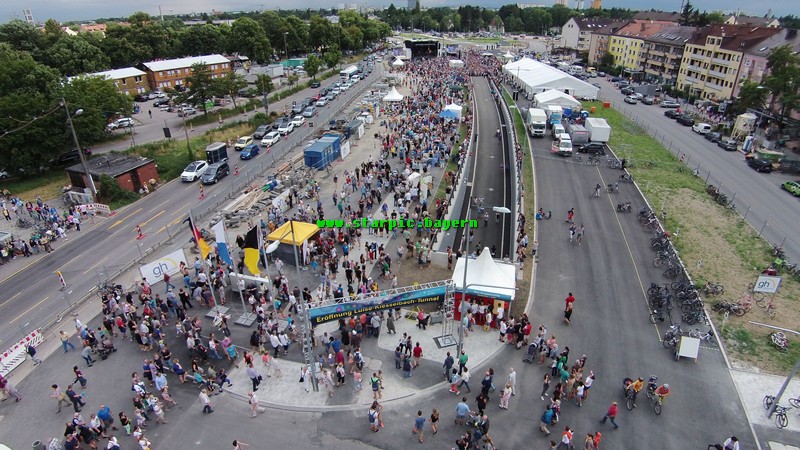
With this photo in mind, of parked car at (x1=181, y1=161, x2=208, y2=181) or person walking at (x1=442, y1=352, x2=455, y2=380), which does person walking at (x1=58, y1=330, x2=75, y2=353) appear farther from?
parked car at (x1=181, y1=161, x2=208, y2=181)

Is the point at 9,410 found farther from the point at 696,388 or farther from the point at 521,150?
the point at 521,150

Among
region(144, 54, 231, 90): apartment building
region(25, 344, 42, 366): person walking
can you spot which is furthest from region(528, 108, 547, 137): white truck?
region(144, 54, 231, 90): apartment building

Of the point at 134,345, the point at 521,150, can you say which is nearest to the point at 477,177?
the point at 521,150

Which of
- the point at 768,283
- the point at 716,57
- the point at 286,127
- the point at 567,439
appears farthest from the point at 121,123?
the point at 716,57

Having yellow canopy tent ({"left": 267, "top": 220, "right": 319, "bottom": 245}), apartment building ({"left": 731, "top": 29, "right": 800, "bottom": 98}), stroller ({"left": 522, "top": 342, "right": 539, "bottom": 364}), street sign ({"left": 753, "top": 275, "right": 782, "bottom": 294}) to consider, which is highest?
apartment building ({"left": 731, "top": 29, "right": 800, "bottom": 98})

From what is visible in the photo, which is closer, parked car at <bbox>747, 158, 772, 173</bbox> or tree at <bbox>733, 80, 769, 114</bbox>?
parked car at <bbox>747, 158, 772, 173</bbox>

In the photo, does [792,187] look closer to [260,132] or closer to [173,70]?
[260,132]
